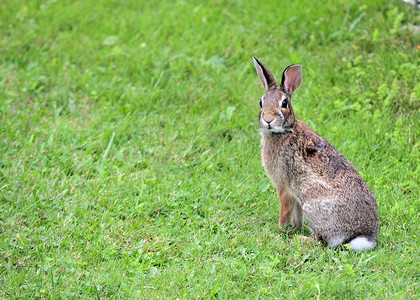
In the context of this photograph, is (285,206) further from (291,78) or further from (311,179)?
(291,78)

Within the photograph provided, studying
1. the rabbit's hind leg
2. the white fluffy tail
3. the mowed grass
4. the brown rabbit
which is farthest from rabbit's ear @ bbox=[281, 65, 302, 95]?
the white fluffy tail

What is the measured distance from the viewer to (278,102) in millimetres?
4555

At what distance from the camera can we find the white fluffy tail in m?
4.23

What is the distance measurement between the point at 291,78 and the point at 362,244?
159 centimetres

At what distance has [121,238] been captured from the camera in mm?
4539

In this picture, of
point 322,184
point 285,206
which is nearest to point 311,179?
point 322,184

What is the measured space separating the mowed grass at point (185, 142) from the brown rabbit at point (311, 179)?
215mm

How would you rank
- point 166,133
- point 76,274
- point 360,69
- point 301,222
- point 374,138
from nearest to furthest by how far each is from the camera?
1. point 76,274
2. point 301,222
3. point 374,138
4. point 166,133
5. point 360,69

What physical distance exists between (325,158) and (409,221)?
917 millimetres

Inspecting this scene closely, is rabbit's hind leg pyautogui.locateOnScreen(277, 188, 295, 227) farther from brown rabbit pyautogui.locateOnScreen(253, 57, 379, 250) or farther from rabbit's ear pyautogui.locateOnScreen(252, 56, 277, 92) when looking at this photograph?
rabbit's ear pyautogui.locateOnScreen(252, 56, 277, 92)

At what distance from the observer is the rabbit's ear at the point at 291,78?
184 inches

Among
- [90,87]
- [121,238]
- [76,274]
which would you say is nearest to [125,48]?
[90,87]

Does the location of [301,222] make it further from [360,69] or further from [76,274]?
[360,69]

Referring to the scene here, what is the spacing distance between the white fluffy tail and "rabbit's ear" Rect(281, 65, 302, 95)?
4.72ft
